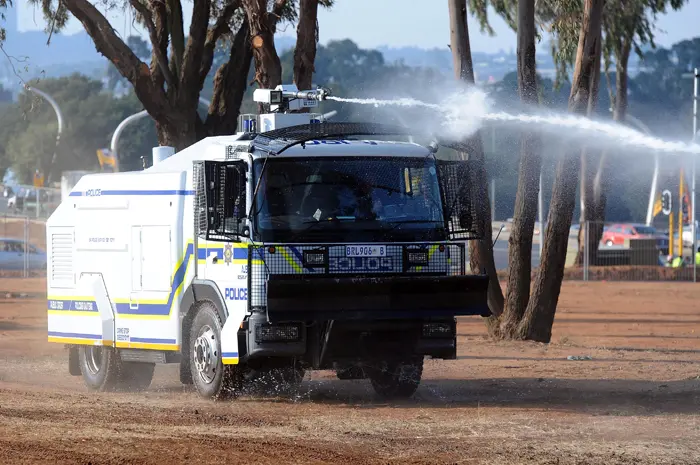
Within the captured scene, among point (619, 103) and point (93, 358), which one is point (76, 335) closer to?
point (93, 358)

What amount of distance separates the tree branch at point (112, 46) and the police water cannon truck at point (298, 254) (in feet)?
32.9

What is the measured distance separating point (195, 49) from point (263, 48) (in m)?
4.86

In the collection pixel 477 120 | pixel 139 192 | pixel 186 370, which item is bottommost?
pixel 186 370

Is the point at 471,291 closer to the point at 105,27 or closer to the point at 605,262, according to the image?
the point at 105,27

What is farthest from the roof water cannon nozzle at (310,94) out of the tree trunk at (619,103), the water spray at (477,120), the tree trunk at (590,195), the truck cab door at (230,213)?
the tree trunk at (619,103)

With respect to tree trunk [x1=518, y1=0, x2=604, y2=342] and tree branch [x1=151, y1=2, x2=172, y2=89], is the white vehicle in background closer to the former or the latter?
tree branch [x1=151, y1=2, x2=172, y2=89]

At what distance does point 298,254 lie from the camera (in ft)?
39.1

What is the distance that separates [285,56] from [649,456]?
11974 centimetres

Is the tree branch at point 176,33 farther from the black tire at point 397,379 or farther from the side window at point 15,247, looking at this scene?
the side window at point 15,247

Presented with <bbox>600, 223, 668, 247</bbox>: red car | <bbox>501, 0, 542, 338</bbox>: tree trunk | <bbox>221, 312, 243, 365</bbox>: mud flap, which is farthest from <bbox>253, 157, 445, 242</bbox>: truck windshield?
<bbox>600, 223, 668, 247</bbox>: red car

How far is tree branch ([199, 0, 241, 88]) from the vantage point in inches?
1030

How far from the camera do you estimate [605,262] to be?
43.0 meters

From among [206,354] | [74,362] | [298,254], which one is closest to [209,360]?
[206,354]

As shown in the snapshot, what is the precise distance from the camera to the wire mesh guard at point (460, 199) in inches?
493
